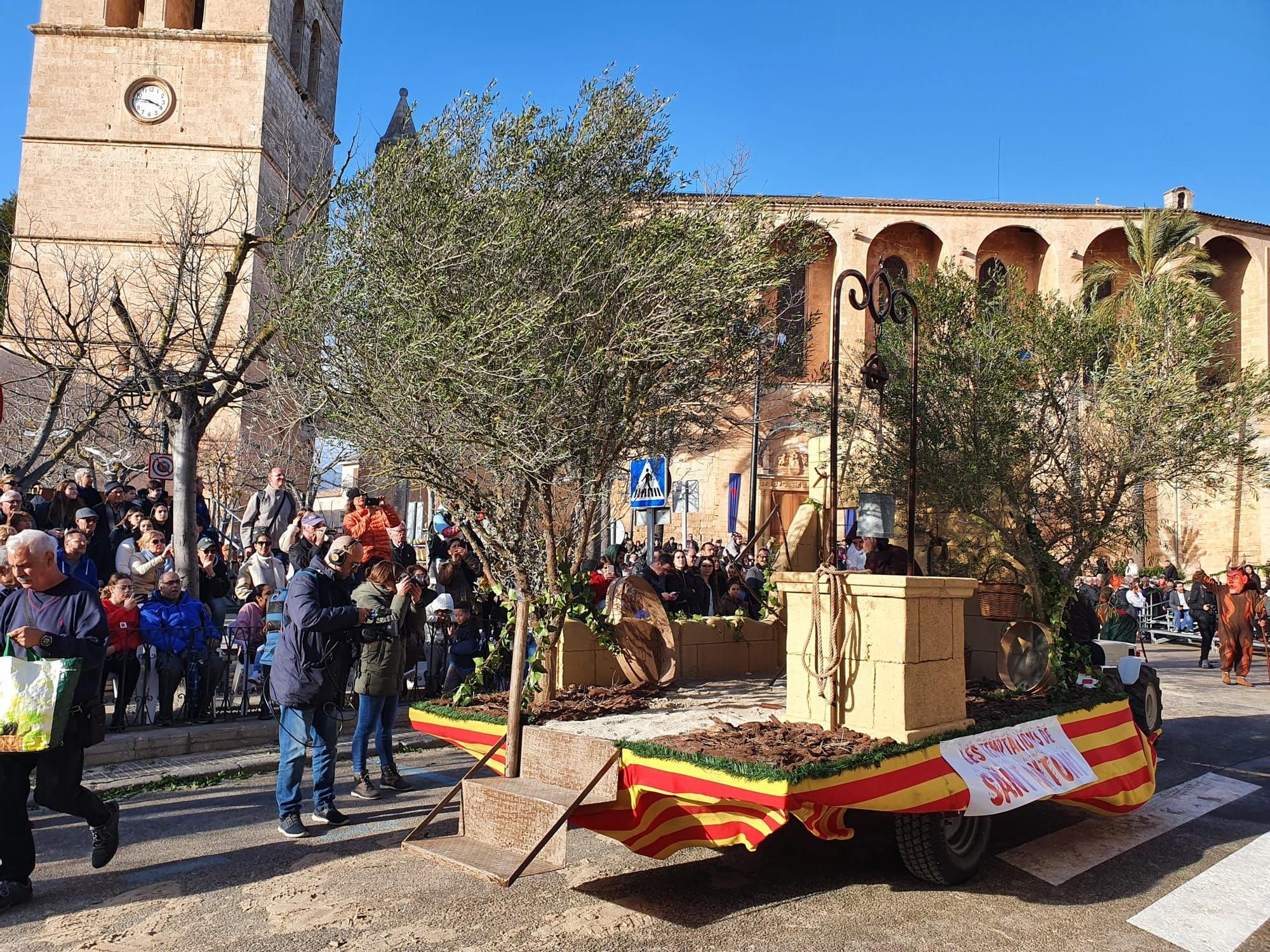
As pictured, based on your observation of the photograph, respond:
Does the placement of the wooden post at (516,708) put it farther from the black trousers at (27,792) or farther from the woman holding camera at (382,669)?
the black trousers at (27,792)

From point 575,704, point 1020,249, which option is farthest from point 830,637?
point 1020,249

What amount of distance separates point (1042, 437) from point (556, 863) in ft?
50.7

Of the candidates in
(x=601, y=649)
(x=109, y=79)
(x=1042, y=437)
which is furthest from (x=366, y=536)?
(x=109, y=79)

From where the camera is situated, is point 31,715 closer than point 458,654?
Yes

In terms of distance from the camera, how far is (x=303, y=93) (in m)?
33.2

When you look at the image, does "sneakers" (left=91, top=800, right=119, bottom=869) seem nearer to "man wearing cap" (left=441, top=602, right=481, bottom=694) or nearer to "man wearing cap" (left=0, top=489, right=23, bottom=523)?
"man wearing cap" (left=0, top=489, right=23, bottom=523)

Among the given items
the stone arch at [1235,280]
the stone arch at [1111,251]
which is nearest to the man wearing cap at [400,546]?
the stone arch at [1111,251]

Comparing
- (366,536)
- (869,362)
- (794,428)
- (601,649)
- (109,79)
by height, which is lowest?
(601,649)

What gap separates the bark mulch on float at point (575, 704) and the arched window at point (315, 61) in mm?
34213

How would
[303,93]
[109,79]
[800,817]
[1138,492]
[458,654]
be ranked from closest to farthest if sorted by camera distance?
[800,817] < [458,654] < [1138,492] < [109,79] < [303,93]

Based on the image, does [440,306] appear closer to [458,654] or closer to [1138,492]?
[458,654]

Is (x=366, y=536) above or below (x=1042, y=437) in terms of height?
below

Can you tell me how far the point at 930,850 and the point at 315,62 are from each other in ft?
121

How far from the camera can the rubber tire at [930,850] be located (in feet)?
16.3
